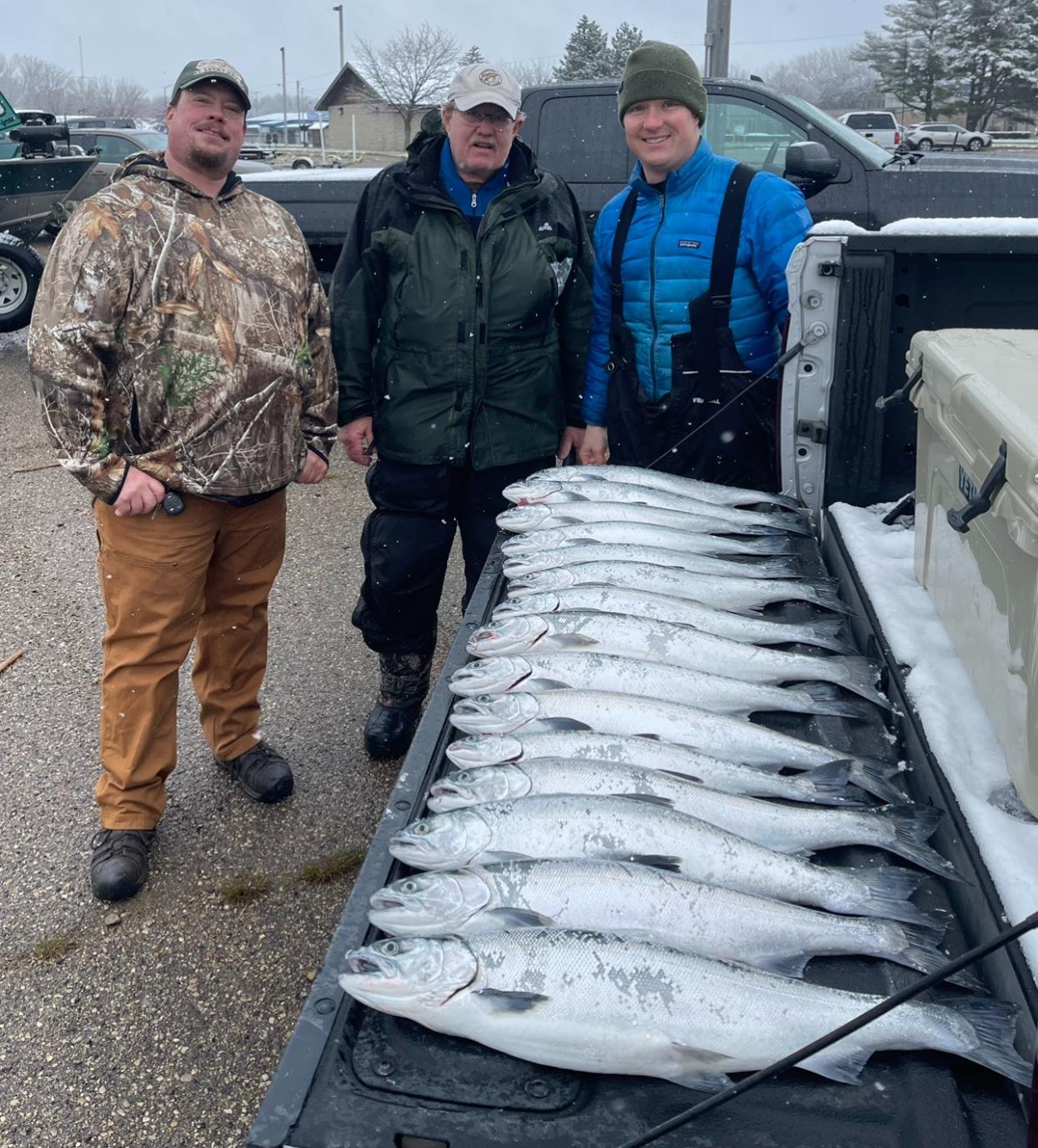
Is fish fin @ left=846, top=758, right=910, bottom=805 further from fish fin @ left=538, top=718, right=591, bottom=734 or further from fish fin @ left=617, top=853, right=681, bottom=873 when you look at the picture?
fish fin @ left=538, top=718, right=591, bottom=734

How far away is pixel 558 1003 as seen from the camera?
167 centimetres

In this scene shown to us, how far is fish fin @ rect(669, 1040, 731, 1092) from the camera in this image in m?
1.62

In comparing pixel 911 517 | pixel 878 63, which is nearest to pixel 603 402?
pixel 911 517

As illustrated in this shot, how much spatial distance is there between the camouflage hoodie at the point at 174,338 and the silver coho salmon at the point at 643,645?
3.81 ft

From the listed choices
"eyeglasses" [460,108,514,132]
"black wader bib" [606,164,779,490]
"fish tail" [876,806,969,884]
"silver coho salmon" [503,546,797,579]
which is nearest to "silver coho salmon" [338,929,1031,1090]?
"fish tail" [876,806,969,884]

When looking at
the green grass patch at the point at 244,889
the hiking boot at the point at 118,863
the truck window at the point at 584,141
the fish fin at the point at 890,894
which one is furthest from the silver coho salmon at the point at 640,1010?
the truck window at the point at 584,141

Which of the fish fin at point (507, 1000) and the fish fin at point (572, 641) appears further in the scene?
the fish fin at point (572, 641)

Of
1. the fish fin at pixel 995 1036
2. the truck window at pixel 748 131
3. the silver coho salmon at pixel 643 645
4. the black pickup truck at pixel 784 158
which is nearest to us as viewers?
the fish fin at pixel 995 1036

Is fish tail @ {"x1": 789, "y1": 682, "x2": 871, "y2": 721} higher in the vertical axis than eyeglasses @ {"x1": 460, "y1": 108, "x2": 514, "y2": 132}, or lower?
lower

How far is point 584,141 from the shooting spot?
25.0 ft

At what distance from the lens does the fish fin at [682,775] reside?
2.27 meters

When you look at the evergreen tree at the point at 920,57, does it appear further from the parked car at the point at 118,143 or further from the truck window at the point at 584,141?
the truck window at the point at 584,141

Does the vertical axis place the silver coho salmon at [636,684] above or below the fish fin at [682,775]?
above

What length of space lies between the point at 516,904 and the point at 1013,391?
145 cm
